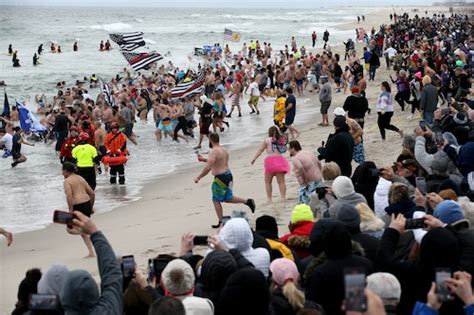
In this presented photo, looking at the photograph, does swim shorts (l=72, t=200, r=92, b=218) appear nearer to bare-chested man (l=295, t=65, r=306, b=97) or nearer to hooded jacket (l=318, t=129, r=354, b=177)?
hooded jacket (l=318, t=129, r=354, b=177)

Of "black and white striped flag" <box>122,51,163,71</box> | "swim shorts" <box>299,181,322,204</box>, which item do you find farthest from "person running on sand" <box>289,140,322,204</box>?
"black and white striped flag" <box>122,51,163,71</box>

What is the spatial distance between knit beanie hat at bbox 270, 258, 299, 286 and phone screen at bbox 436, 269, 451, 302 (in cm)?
146

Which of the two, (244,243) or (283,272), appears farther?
(244,243)

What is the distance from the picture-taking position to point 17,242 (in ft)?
38.1

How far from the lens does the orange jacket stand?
14.9 metres

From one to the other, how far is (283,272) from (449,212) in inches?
59.9

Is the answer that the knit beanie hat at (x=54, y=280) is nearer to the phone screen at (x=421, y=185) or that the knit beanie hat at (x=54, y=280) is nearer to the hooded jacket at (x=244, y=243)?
the hooded jacket at (x=244, y=243)

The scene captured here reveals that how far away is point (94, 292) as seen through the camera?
4.41 m

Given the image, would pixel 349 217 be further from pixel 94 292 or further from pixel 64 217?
pixel 94 292

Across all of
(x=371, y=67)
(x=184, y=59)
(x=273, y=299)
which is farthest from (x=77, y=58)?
(x=273, y=299)

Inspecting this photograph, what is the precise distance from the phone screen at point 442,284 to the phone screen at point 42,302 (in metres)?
1.90

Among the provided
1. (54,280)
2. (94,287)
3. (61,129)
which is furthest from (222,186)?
(61,129)

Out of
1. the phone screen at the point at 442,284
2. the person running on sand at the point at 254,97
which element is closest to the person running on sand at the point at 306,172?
the phone screen at the point at 442,284

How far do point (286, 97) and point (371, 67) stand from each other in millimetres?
12013
